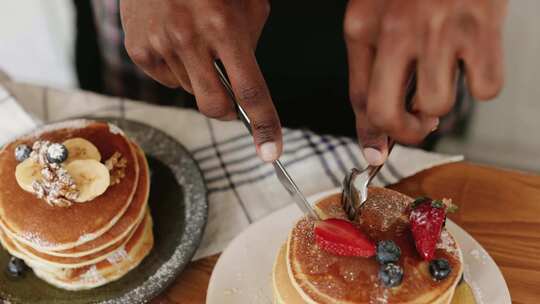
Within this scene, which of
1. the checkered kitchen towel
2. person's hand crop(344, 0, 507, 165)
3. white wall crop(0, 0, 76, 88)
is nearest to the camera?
person's hand crop(344, 0, 507, 165)

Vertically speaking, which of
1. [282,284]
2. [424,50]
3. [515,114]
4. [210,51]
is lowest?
[515,114]

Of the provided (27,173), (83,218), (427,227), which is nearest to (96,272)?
(83,218)

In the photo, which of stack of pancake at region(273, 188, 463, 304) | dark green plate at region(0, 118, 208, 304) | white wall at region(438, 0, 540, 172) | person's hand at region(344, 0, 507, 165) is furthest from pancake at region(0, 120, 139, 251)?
white wall at region(438, 0, 540, 172)

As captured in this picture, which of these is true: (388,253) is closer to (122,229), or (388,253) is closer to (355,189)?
(355,189)

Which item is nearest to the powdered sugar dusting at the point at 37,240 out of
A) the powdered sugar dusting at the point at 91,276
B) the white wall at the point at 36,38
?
the powdered sugar dusting at the point at 91,276

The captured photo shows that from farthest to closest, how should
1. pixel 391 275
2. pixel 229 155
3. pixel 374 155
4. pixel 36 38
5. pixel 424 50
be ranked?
pixel 36 38 → pixel 229 155 → pixel 391 275 → pixel 374 155 → pixel 424 50

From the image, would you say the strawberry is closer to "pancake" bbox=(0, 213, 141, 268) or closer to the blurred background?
"pancake" bbox=(0, 213, 141, 268)

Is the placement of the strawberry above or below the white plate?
above

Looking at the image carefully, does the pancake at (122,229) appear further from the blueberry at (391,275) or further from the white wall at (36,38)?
the white wall at (36,38)
